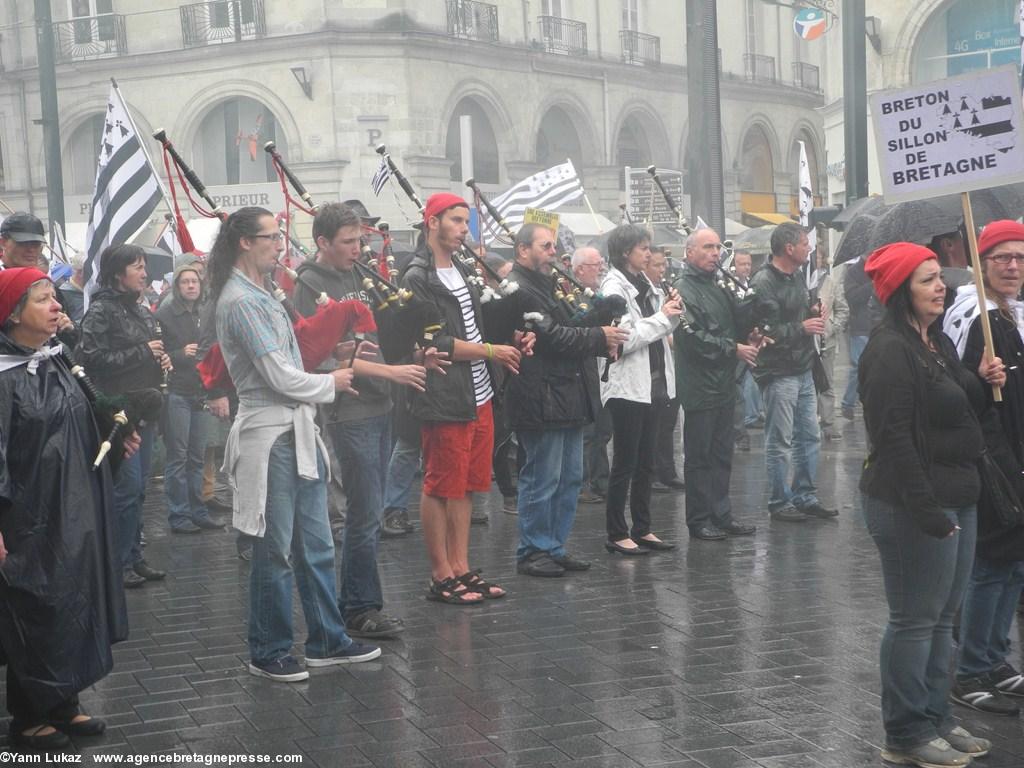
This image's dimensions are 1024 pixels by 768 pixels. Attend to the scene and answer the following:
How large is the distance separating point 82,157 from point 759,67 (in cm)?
2177

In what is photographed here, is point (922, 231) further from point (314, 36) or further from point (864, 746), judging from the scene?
point (314, 36)

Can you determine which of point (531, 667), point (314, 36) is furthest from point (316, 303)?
point (314, 36)

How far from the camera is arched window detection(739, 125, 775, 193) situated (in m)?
47.3

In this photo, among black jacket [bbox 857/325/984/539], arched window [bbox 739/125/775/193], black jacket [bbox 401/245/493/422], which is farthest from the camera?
arched window [bbox 739/125/775/193]

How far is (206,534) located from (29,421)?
4.97m

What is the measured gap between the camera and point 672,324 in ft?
29.4

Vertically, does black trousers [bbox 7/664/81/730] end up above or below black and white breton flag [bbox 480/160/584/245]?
below

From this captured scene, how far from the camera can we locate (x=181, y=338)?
10562 mm

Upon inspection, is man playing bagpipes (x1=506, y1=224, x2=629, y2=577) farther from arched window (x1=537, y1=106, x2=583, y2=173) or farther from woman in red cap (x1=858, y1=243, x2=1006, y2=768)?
arched window (x1=537, y1=106, x2=583, y2=173)

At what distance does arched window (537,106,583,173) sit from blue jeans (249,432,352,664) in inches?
1264

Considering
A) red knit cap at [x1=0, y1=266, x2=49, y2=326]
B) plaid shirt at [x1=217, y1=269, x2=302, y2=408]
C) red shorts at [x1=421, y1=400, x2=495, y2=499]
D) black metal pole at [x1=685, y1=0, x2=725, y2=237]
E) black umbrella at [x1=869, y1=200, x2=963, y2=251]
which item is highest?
black metal pole at [x1=685, y1=0, x2=725, y2=237]

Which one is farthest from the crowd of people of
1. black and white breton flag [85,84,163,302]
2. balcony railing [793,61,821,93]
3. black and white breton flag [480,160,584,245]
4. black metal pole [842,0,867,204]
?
balcony railing [793,61,821,93]

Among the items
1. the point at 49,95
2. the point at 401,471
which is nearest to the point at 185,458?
the point at 401,471

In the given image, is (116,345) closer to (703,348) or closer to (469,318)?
(469,318)
